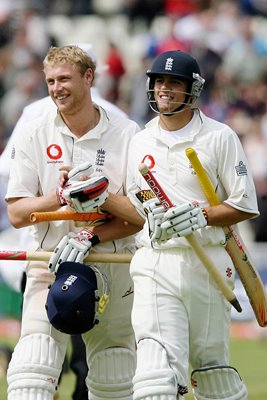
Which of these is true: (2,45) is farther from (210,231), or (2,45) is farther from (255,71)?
Answer: (210,231)

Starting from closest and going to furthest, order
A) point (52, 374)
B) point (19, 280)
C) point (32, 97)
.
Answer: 1. point (52, 374)
2. point (19, 280)
3. point (32, 97)

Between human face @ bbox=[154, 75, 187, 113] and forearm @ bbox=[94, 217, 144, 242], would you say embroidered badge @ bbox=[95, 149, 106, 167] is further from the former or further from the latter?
human face @ bbox=[154, 75, 187, 113]

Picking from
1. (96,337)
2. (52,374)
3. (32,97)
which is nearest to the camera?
(52,374)

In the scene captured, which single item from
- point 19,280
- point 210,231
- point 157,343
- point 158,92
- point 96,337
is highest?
point 158,92

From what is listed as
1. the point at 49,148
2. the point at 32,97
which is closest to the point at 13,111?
the point at 32,97

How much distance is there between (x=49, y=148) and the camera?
251 inches

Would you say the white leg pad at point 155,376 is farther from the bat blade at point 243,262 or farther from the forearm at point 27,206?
the forearm at point 27,206

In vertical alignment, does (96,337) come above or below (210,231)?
below

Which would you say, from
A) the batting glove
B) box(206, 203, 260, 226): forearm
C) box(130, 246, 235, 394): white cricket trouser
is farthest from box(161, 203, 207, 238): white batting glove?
the batting glove

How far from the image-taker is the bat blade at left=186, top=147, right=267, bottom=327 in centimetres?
583

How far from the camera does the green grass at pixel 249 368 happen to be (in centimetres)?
860

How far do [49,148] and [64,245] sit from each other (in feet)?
1.86

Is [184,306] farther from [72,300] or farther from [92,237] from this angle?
[92,237]

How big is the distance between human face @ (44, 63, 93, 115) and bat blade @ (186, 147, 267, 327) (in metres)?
0.90
